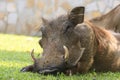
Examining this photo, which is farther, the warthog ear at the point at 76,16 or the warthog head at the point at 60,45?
the warthog ear at the point at 76,16

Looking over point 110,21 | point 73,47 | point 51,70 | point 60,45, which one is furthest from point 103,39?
point 110,21

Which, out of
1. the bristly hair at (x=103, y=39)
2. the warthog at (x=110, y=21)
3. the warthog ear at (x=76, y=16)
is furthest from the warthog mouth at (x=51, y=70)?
the warthog at (x=110, y=21)

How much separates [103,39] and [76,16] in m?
0.53

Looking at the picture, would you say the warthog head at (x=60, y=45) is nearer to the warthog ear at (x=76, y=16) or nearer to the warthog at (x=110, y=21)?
the warthog ear at (x=76, y=16)

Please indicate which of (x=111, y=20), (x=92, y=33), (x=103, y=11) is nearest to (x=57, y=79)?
(x=92, y=33)

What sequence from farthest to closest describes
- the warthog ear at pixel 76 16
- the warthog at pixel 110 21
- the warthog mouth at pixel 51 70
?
the warthog at pixel 110 21 < the warthog ear at pixel 76 16 < the warthog mouth at pixel 51 70

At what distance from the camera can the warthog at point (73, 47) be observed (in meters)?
5.16

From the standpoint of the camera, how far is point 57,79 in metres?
5.14

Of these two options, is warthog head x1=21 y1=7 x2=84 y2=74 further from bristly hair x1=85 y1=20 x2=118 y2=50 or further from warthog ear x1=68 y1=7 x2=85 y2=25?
bristly hair x1=85 y1=20 x2=118 y2=50

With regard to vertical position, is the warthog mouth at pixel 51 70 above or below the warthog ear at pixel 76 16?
below

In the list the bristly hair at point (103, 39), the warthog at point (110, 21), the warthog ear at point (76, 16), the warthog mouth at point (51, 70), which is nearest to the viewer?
the warthog mouth at point (51, 70)

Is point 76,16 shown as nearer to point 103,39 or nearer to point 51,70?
point 103,39

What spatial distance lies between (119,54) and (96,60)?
421 mm

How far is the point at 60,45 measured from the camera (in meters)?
5.30
